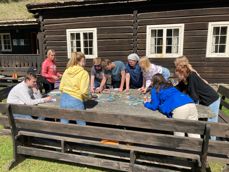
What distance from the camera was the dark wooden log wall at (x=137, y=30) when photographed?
909cm

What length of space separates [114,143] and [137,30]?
23.7 feet

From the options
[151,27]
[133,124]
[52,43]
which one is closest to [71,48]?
[52,43]

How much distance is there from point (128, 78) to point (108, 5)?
5.37 metres

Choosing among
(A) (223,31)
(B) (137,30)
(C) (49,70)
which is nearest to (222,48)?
(A) (223,31)

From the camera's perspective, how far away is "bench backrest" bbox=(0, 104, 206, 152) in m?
2.71

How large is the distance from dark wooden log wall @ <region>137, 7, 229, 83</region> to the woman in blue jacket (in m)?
6.20

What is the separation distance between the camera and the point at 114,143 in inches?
130

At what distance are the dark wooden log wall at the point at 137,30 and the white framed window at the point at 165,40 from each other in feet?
0.57

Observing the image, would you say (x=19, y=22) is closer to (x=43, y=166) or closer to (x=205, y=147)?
(x=43, y=166)

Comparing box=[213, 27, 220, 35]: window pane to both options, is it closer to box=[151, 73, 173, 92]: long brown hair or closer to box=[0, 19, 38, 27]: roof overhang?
box=[151, 73, 173, 92]: long brown hair

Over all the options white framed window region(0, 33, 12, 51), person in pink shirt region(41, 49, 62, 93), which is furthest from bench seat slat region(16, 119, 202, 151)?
white framed window region(0, 33, 12, 51)

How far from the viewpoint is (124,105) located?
411cm

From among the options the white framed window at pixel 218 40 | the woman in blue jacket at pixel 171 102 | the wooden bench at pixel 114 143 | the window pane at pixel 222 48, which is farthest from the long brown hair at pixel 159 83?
the window pane at pixel 222 48

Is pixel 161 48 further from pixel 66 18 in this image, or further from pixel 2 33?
pixel 2 33
